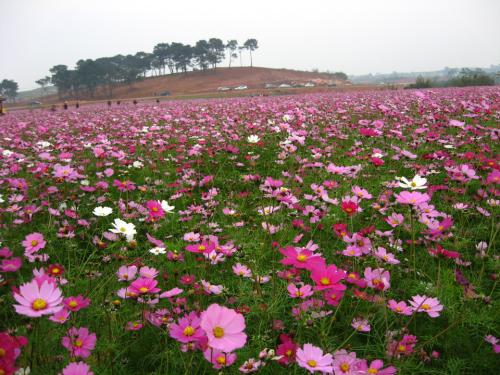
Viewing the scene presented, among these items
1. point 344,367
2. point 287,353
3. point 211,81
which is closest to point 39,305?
point 287,353

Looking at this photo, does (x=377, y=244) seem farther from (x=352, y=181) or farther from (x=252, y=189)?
(x=252, y=189)

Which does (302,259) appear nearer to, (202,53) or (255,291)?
(255,291)

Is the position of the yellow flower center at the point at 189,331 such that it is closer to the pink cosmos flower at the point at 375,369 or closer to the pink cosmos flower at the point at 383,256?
the pink cosmos flower at the point at 375,369

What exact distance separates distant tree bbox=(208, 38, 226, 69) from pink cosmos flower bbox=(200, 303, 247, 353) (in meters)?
75.7

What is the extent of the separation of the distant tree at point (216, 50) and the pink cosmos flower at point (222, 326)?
75705mm

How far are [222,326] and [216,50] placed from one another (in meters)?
80.0

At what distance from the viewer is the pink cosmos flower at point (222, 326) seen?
73cm

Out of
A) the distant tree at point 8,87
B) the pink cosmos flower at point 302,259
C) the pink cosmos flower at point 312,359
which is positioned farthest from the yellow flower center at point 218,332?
the distant tree at point 8,87

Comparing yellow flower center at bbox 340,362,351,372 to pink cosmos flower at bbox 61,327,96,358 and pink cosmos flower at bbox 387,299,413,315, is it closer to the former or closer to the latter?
pink cosmos flower at bbox 387,299,413,315

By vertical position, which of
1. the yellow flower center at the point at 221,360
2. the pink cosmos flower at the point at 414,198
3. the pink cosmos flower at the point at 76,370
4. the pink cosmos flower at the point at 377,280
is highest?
the pink cosmos flower at the point at 414,198

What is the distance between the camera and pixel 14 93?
260 feet

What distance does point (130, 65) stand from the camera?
71000mm

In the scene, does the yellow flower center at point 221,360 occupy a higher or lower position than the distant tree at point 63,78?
lower

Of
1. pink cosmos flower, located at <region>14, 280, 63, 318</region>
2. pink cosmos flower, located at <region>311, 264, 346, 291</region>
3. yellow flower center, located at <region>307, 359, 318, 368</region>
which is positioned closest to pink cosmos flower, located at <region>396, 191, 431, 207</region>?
pink cosmos flower, located at <region>311, 264, 346, 291</region>
